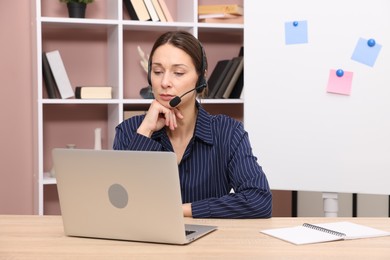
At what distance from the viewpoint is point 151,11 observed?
3242 millimetres

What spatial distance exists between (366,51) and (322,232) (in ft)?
4.63

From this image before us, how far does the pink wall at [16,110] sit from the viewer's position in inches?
128

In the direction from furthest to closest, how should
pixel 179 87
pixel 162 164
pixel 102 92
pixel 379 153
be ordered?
pixel 102 92 < pixel 379 153 < pixel 179 87 < pixel 162 164

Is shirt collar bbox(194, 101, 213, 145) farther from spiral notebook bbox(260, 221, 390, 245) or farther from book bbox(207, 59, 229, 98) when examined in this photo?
book bbox(207, 59, 229, 98)

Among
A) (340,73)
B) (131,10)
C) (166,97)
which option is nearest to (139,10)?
(131,10)

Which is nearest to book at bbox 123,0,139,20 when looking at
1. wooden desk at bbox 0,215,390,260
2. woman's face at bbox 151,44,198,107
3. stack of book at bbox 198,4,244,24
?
stack of book at bbox 198,4,244,24

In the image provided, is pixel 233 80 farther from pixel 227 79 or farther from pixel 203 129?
pixel 203 129

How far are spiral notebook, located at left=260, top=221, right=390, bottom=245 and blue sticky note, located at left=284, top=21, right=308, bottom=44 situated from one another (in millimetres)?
1332

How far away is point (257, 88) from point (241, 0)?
2.77ft

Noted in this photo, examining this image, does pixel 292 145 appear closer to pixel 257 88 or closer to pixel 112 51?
pixel 257 88

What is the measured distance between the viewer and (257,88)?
2.99m

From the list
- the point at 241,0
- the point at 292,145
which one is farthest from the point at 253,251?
the point at 241,0

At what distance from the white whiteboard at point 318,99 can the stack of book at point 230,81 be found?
0.35 m

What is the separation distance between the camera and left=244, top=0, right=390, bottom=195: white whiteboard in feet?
9.39
